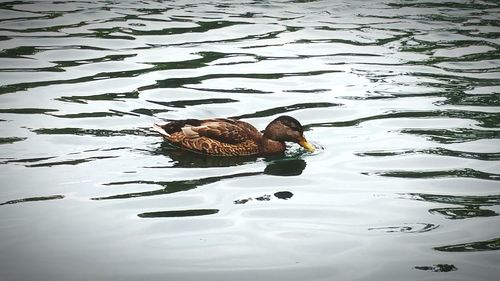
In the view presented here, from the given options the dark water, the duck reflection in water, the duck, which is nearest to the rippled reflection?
the dark water

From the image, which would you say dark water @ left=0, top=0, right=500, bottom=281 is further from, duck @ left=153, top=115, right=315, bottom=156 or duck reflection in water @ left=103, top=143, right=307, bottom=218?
duck @ left=153, top=115, right=315, bottom=156

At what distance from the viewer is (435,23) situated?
716 inches

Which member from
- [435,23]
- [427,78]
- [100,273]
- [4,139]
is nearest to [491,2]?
[435,23]

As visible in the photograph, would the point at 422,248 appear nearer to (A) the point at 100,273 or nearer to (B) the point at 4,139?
(A) the point at 100,273

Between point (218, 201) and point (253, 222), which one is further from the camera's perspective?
point (218, 201)

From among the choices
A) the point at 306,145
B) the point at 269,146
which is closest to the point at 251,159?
the point at 269,146

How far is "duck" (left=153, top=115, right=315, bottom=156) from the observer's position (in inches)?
358

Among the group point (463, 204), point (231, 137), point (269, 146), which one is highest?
point (231, 137)

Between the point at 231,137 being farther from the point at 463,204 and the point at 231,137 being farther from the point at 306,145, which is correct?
the point at 463,204

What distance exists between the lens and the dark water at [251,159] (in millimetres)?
6066

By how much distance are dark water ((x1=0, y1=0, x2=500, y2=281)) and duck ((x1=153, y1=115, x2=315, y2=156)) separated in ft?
0.60

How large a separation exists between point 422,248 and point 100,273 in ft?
8.55

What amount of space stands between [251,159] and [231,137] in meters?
0.36

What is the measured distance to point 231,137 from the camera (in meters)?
9.06
